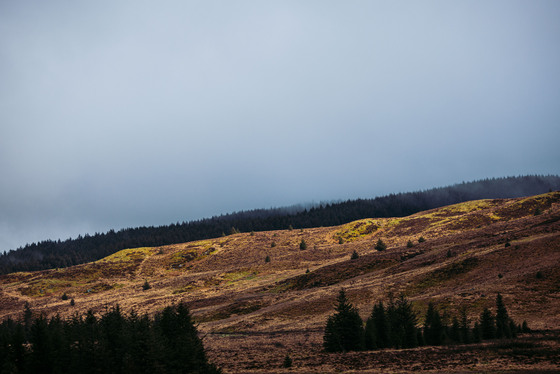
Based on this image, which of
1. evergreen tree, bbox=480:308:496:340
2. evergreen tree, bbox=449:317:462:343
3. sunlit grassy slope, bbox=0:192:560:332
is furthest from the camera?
sunlit grassy slope, bbox=0:192:560:332

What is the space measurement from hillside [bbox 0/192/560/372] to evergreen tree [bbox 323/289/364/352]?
174 cm

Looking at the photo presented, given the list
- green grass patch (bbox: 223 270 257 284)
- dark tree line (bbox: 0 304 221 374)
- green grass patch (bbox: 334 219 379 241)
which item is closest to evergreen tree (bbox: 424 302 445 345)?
dark tree line (bbox: 0 304 221 374)

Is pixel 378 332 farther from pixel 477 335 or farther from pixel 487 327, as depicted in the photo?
pixel 487 327

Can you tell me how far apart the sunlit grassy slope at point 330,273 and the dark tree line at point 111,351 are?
2459cm

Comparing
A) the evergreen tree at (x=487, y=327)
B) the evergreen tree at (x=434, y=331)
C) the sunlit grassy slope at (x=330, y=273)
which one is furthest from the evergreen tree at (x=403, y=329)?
the sunlit grassy slope at (x=330, y=273)

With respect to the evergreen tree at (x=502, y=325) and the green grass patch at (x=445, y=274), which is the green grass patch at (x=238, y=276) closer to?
the green grass patch at (x=445, y=274)

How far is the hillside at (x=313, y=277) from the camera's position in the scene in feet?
137

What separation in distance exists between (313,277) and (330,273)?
3.58 m

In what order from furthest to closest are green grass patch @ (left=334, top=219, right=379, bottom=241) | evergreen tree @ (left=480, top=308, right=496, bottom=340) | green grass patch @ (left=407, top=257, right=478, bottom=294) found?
green grass patch @ (left=334, top=219, right=379, bottom=241) → green grass patch @ (left=407, top=257, right=478, bottom=294) → evergreen tree @ (left=480, top=308, right=496, bottom=340)

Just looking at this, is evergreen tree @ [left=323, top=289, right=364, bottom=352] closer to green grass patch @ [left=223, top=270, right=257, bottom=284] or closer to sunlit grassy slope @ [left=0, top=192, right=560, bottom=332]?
sunlit grassy slope @ [left=0, top=192, right=560, bottom=332]

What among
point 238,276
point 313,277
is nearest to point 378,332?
point 313,277

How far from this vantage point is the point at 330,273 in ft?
241

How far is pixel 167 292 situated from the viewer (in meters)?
84.6

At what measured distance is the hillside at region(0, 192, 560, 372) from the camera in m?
41.9
